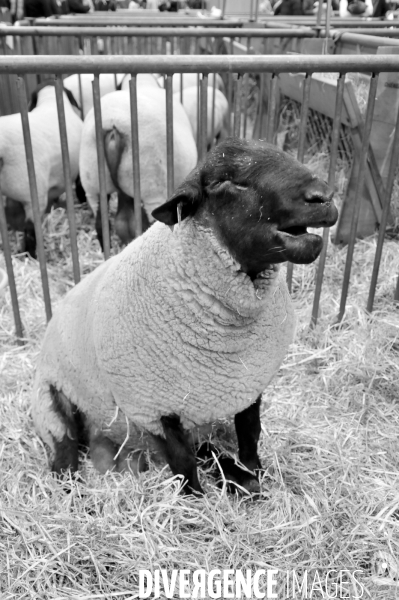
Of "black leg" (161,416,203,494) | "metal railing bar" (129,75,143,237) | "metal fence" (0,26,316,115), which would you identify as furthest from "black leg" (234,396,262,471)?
"metal fence" (0,26,316,115)

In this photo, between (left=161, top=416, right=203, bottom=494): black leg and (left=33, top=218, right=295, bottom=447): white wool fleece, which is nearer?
(left=33, top=218, right=295, bottom=447): white wool fleece

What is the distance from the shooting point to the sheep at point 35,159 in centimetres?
383

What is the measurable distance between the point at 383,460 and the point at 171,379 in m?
1.00

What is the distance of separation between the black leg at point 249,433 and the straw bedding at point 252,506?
0.38ft

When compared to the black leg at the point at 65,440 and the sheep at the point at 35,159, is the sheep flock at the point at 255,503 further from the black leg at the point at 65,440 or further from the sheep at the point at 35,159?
the sheep at the point at 35,159

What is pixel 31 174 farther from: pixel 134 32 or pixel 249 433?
pixel 134 32

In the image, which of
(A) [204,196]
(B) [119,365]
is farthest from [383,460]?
(A) [204,196]

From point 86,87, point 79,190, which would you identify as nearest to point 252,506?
point 79,190

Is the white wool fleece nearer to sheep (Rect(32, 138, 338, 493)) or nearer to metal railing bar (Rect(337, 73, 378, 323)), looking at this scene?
sheep (Rect(32, 138, 338, 493))

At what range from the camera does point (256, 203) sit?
59.2 inches

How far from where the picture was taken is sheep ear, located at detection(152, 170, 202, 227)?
1.53 m

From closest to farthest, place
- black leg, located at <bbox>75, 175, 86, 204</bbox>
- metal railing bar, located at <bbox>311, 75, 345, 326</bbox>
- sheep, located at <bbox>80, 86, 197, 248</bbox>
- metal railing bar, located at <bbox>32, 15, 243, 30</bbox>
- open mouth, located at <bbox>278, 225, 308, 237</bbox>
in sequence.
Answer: open mouth, located at <bbox>278, 225, 308, 237</bbox>
metal railing bar, located at <bbox>311, 75, 345, 326</bbox>
sheep, located at <bbox>80, 86, 197, 248</bbox>
black leg, located at <bbox>75, 175, 86, 204</bbox>
metal railing bar, located at <bbox>32, 15, 243, 30</bbox>

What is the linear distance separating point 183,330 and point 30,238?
2770mm

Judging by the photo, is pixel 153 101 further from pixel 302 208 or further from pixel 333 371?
pixel 302 208
